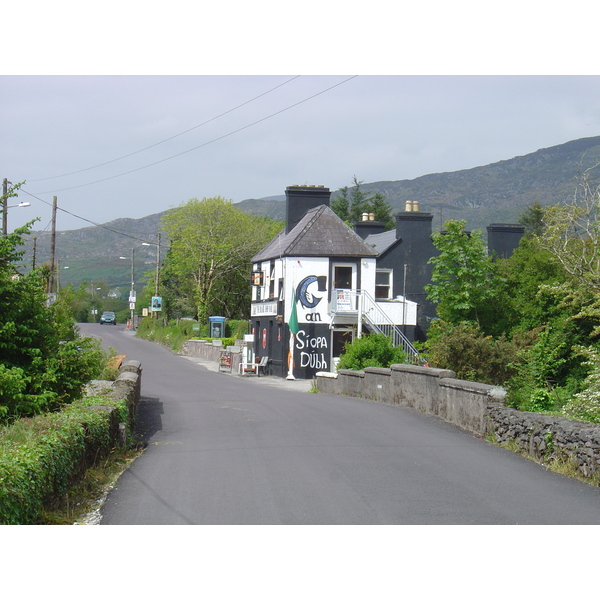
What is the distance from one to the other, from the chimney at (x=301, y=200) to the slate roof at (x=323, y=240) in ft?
4.73

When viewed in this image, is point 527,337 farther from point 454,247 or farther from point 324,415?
point 324,415

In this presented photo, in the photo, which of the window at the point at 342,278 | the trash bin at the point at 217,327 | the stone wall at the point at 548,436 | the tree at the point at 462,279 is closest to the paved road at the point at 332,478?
the stone wall at the point at 548,436

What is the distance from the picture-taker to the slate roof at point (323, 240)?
36219 mm

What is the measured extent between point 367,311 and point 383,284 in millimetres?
5027

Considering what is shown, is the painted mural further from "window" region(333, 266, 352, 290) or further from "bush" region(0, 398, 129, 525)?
"bush" region(0, 398, 129, 525)

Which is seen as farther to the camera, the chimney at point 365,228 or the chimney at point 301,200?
the chimney at point 365,228

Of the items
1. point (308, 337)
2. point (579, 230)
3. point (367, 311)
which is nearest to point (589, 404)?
point (579, 230)

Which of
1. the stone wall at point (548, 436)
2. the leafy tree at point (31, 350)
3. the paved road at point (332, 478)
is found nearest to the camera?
the paved road at point (332, 478)

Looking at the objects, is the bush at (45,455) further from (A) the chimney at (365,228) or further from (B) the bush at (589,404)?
(A) the chimney at (365,228)

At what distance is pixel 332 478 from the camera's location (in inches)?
368

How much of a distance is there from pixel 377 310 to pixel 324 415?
63.7 feet

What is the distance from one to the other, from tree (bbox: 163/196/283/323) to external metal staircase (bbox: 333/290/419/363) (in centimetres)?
2608

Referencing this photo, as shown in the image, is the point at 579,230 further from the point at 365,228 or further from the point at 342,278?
the point at 365,228

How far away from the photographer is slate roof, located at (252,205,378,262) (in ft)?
119
